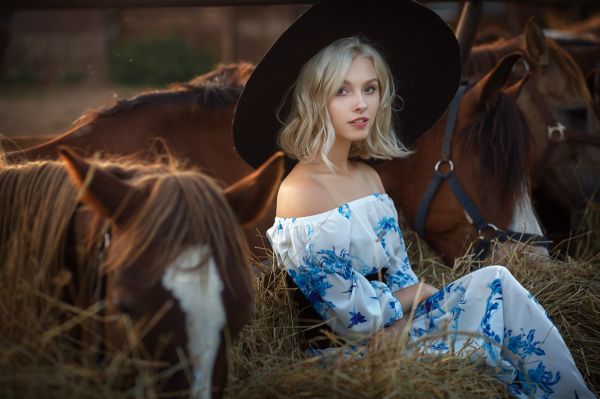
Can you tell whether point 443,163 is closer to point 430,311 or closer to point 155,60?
point 430,311

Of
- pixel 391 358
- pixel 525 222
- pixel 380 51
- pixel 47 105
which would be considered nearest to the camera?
pixel 391 358

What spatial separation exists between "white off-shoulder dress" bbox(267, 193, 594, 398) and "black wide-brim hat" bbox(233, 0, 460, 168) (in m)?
0.42

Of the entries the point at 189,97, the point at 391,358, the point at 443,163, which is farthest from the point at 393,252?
the point at 189,97

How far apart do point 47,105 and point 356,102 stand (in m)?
9.15

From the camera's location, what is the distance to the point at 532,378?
1.96 metres

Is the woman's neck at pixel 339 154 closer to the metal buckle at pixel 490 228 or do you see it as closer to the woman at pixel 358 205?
the woman at pixel 358 205

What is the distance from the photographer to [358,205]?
2.08 metres

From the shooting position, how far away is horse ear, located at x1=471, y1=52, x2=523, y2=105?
2.69 m

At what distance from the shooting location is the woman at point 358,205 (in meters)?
1.95

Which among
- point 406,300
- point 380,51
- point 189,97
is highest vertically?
point 380,51

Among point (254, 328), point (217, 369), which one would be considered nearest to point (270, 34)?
point (254, 328)

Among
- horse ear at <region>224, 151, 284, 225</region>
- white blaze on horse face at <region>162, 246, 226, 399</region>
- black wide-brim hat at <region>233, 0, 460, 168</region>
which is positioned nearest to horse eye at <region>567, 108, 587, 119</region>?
black wide-brim hat at <region>233, 0, 460, 168</region>

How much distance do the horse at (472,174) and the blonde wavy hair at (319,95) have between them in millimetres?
723

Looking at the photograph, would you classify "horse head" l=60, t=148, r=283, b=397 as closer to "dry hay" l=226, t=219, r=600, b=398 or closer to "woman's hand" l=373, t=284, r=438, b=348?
"dry hay" l=226, t=219, r=600, b=398
